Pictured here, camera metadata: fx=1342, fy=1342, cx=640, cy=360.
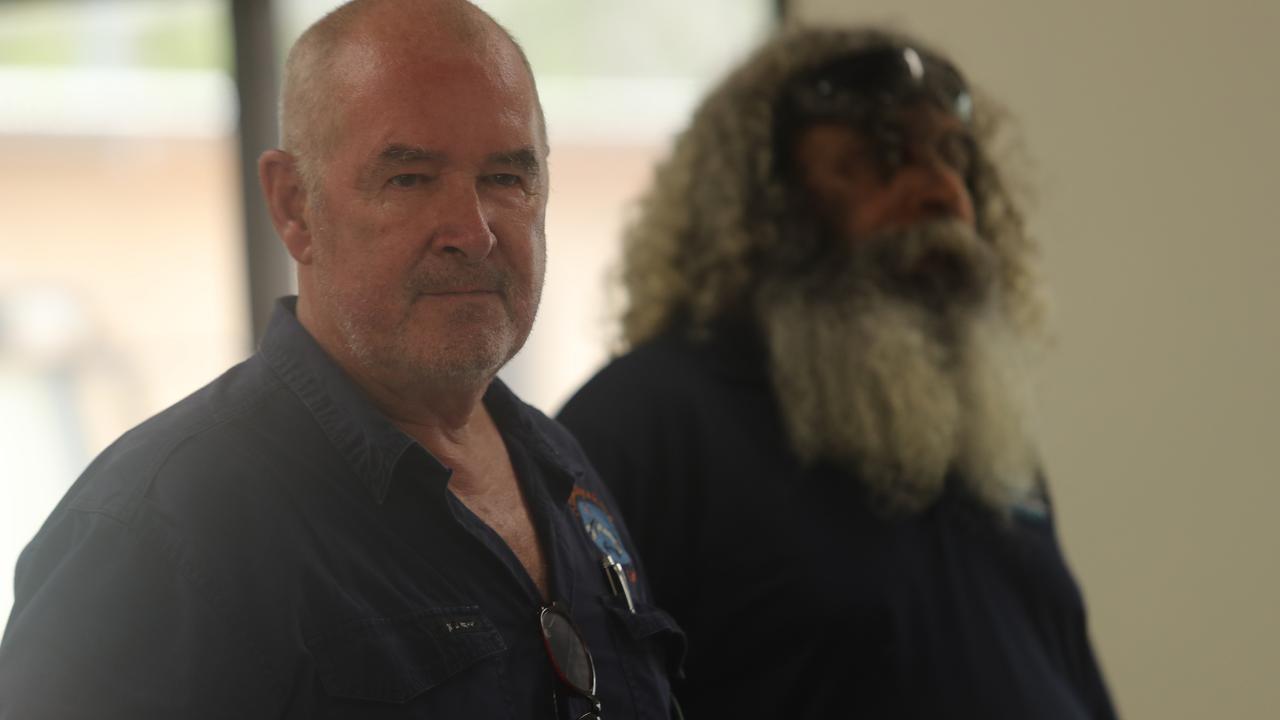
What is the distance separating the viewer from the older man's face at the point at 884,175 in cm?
213

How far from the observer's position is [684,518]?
6.09ft

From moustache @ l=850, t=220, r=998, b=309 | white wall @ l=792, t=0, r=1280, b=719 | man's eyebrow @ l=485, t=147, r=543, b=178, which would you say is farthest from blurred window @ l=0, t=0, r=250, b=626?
man's eyebrow @ l=485, t=147, r=543, b=178

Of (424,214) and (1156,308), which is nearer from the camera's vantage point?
(424,214)

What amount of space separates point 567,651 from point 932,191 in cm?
124

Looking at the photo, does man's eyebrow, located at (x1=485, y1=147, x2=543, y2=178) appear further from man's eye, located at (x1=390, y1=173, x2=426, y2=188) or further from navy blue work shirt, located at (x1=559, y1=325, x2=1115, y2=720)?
navy blue work shirt, located at (x1=559, y1=325, x2=1115, y2=720)

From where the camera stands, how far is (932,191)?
2.13 metres

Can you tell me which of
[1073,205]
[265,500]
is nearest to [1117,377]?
[1073,205]

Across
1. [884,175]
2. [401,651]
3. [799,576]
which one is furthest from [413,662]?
[884,175]

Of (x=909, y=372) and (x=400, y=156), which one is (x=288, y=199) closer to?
(x=400, y=156)

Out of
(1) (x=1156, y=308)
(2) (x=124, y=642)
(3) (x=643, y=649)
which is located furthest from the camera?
(1) (x=1156, y=308)

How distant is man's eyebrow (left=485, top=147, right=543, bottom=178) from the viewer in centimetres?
110

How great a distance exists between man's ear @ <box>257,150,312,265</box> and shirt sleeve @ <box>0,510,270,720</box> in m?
0.29

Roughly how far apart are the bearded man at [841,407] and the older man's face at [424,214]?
74cm

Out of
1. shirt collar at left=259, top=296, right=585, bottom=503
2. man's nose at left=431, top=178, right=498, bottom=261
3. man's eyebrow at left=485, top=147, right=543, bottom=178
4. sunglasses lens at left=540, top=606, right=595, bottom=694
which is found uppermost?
man's eyebrow at left=485, top=147, right=543, bottom=178
